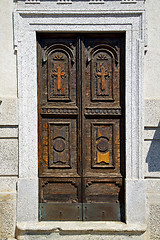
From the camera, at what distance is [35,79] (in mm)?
4266

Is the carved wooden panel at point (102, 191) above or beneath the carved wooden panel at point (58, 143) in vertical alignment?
beneath

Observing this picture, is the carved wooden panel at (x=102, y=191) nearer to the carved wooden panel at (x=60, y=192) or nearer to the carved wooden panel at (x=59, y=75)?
the carved wooden panel at (x=60, y=192)

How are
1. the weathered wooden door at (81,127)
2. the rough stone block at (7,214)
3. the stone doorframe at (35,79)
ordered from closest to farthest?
1. the stone doorframe at (35,79)
2. the rough stone block at (7,214)
3. the weathered wooden door at (81,127)

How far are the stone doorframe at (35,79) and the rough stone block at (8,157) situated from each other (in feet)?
0.39

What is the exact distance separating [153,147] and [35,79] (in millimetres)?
2396

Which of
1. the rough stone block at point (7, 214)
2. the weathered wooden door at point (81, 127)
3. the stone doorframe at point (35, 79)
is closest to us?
the stone doorframe at point (35, 79)

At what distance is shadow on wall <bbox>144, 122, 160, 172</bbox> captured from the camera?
14.0ft

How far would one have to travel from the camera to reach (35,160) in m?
4.32

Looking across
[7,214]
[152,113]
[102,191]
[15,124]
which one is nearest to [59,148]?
[15,124]

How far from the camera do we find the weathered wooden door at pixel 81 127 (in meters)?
4.38

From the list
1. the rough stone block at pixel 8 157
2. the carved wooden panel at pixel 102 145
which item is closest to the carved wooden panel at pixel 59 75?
the carved wooden panel at pixel 102 145

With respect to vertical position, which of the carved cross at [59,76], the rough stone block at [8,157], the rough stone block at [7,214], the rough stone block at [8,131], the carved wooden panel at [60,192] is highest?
the carved cross at [59,76]

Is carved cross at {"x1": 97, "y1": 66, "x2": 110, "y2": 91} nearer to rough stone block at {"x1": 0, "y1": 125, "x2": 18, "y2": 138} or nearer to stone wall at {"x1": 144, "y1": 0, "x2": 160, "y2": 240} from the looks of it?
stone wall at {"x1": 144, "y1": 0, "x2": 160, "y2": 240}

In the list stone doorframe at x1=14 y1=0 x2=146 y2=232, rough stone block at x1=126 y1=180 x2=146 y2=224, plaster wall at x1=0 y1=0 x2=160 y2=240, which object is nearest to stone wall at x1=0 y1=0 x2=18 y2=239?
plaster wall at x1=0 y1=0 x2=160 y2=240
